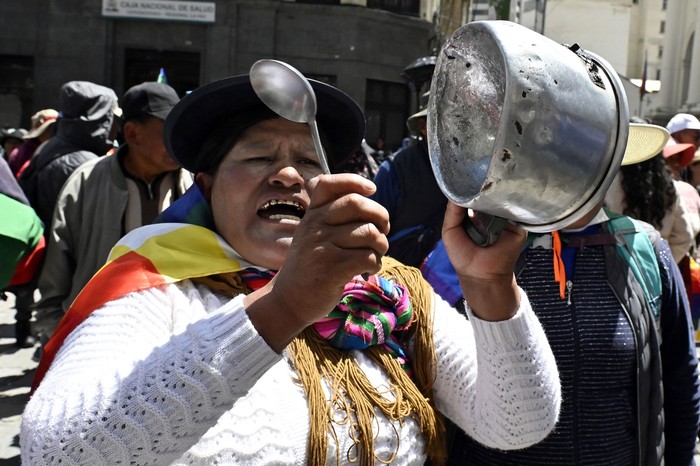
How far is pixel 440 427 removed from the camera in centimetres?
194

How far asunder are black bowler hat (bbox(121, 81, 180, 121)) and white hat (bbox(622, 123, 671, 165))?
2.32 metres

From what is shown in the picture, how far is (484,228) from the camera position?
1421 millimetres

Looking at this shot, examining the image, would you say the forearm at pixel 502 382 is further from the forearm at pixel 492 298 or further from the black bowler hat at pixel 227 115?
the black bowler hat at pixel 227 115

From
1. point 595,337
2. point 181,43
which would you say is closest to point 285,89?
point 595,337

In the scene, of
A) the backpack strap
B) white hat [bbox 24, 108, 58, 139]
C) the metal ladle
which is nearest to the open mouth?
the metal ladle

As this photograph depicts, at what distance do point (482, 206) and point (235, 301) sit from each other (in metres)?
0.49

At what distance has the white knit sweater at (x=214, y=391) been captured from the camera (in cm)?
135

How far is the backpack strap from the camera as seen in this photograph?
2.38m

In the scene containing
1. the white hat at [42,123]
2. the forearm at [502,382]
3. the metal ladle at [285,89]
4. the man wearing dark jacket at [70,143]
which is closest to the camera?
the metal ladle at [285,89]

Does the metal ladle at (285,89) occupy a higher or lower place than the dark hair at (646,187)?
higher

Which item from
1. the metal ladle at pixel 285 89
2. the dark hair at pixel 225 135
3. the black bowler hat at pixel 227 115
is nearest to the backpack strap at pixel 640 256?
the black bowler hat at pixel 227 115

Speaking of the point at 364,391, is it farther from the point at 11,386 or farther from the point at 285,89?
the point at 11,386

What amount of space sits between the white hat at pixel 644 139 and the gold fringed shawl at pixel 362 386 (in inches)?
43.6

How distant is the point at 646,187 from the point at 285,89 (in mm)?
2750
